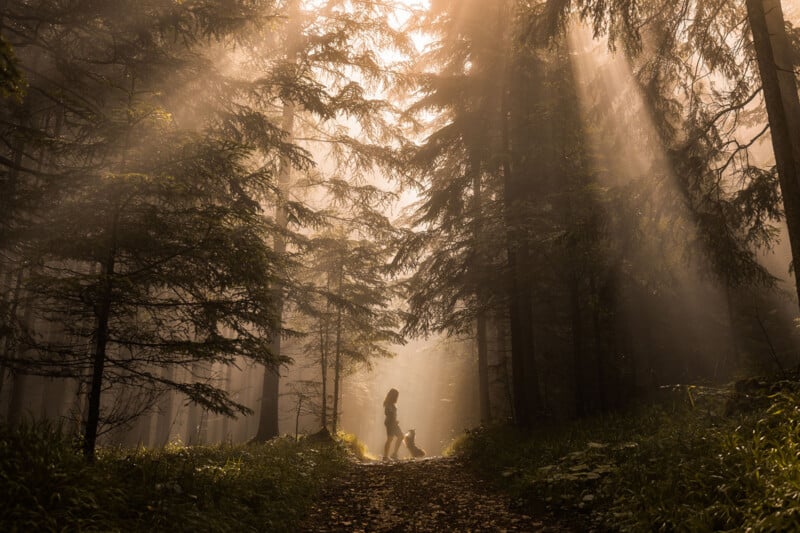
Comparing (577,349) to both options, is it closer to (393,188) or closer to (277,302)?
(277,302)

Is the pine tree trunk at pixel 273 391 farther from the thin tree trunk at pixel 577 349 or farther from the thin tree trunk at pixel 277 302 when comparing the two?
the thin tree trunk at pixel 577 349

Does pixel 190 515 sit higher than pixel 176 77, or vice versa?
pixel 176 77

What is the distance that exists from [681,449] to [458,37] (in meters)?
11.9

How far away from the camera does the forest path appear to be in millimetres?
5832

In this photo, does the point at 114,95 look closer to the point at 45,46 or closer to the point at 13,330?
the point at 45,46

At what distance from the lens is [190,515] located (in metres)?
4.64

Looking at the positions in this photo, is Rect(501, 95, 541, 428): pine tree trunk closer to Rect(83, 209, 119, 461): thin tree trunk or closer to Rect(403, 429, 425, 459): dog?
Rect(83, 209, 119, 461): thin tree trunk

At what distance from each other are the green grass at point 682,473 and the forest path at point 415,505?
49cm

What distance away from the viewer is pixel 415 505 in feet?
22.7

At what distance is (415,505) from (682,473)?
3863mm

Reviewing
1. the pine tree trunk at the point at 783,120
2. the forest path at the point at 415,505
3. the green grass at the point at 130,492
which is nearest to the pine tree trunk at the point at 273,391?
the forest path at the point at 415,505

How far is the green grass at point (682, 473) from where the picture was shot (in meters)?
3.92

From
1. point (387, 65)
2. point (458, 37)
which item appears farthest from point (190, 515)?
point (387, 65)

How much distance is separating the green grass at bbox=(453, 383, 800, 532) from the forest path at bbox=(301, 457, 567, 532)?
492mm
